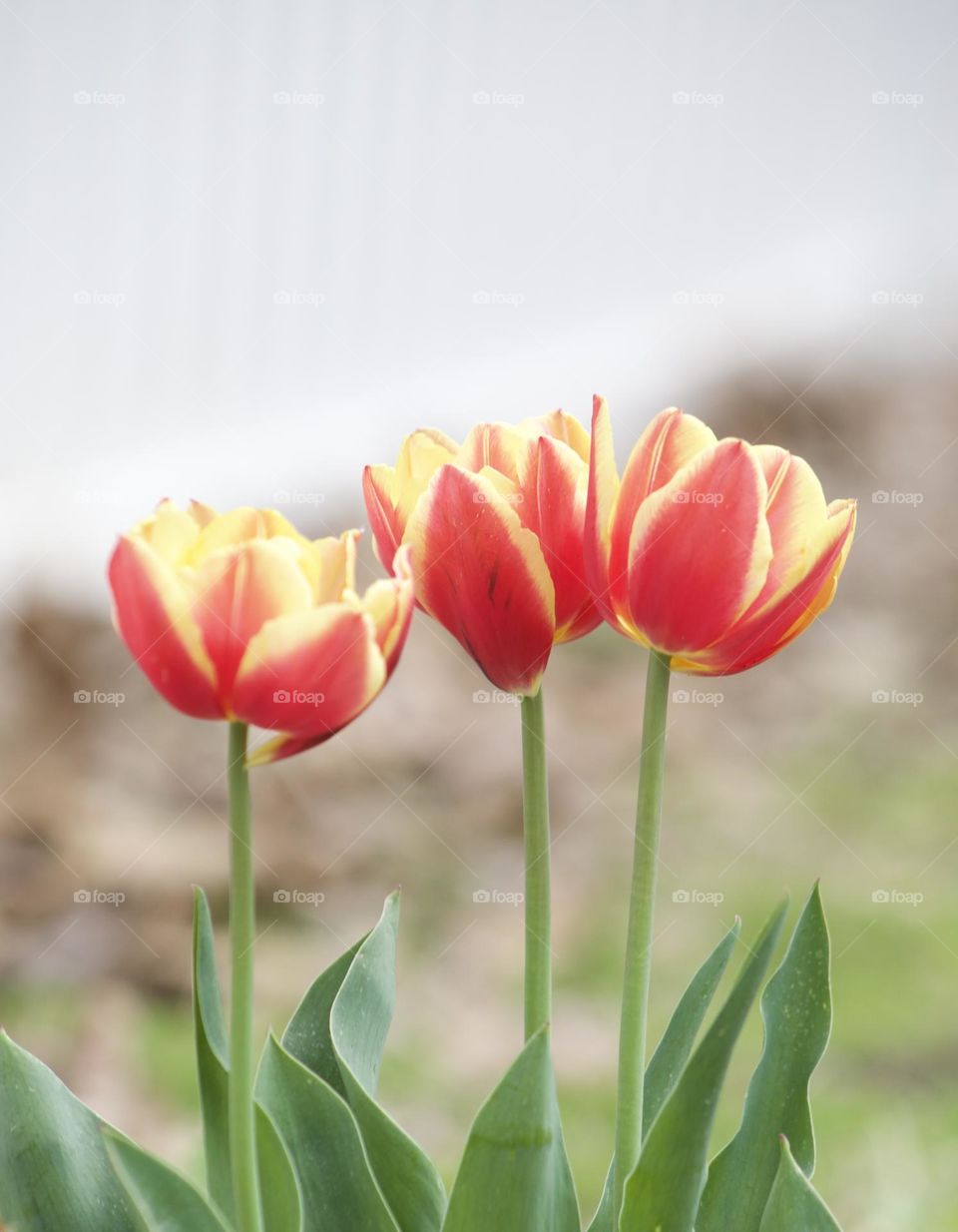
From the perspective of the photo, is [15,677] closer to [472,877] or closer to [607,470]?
[472,877]

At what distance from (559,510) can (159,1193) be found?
186 millimetres

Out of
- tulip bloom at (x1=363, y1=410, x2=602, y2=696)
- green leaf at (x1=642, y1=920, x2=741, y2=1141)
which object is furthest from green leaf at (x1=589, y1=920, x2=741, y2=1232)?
tulip bloom at (x1=363, y1=410, x2=602, y2=696)

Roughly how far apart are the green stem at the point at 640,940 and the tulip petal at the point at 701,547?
0.01 metres

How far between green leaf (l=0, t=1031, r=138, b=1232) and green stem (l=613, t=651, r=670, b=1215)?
0.13 m

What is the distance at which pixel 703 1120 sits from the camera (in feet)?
0.91

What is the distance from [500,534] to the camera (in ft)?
1.01

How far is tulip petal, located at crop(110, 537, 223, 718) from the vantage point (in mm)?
269

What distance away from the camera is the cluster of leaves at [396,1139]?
28 cm

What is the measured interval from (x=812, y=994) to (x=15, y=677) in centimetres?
164
